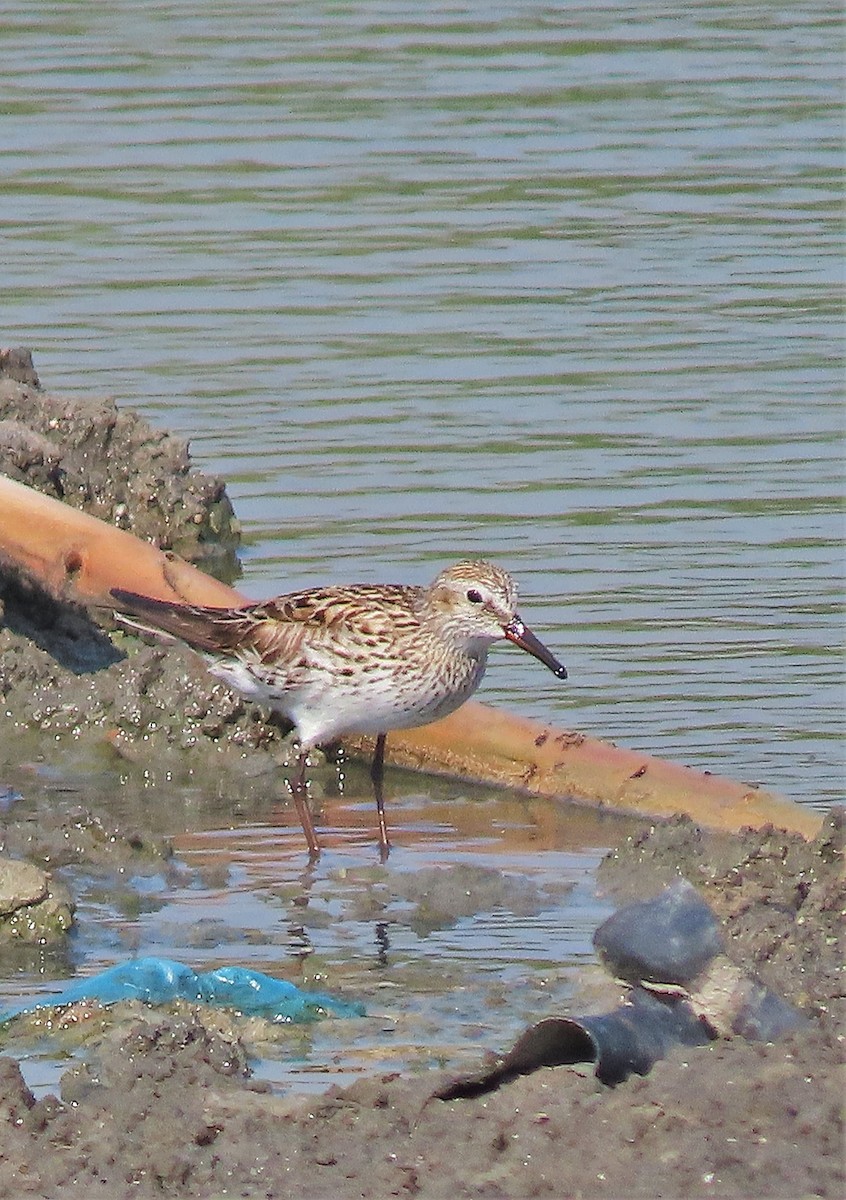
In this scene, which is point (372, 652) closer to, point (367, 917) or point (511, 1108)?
point (367, 917)

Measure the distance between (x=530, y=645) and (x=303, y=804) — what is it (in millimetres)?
907

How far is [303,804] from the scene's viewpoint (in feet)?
25.9

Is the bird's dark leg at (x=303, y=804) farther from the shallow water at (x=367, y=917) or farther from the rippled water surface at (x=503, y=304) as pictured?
the rippled water surface at (x=503, y=304)

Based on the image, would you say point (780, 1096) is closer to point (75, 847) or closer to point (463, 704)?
point (75, 847)

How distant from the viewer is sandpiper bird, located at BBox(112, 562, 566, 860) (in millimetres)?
8203

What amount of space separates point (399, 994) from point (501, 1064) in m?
1.29

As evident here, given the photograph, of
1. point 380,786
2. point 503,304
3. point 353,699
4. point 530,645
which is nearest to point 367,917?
point 380,786

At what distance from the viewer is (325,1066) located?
228 inches

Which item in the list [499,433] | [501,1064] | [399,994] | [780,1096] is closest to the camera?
[780,1096]

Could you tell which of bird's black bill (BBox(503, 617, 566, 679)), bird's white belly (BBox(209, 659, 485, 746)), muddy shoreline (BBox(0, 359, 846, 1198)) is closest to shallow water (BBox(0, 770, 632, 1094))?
muddy shoreline (BBox(0, 359, 846, 1198))

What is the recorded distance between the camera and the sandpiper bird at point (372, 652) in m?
8.20

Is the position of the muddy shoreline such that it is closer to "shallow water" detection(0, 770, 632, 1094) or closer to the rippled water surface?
"shallow water" detection(0, 770, 632, 1094)

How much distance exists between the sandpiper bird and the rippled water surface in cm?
61

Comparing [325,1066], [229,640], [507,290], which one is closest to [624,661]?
[229,640]
